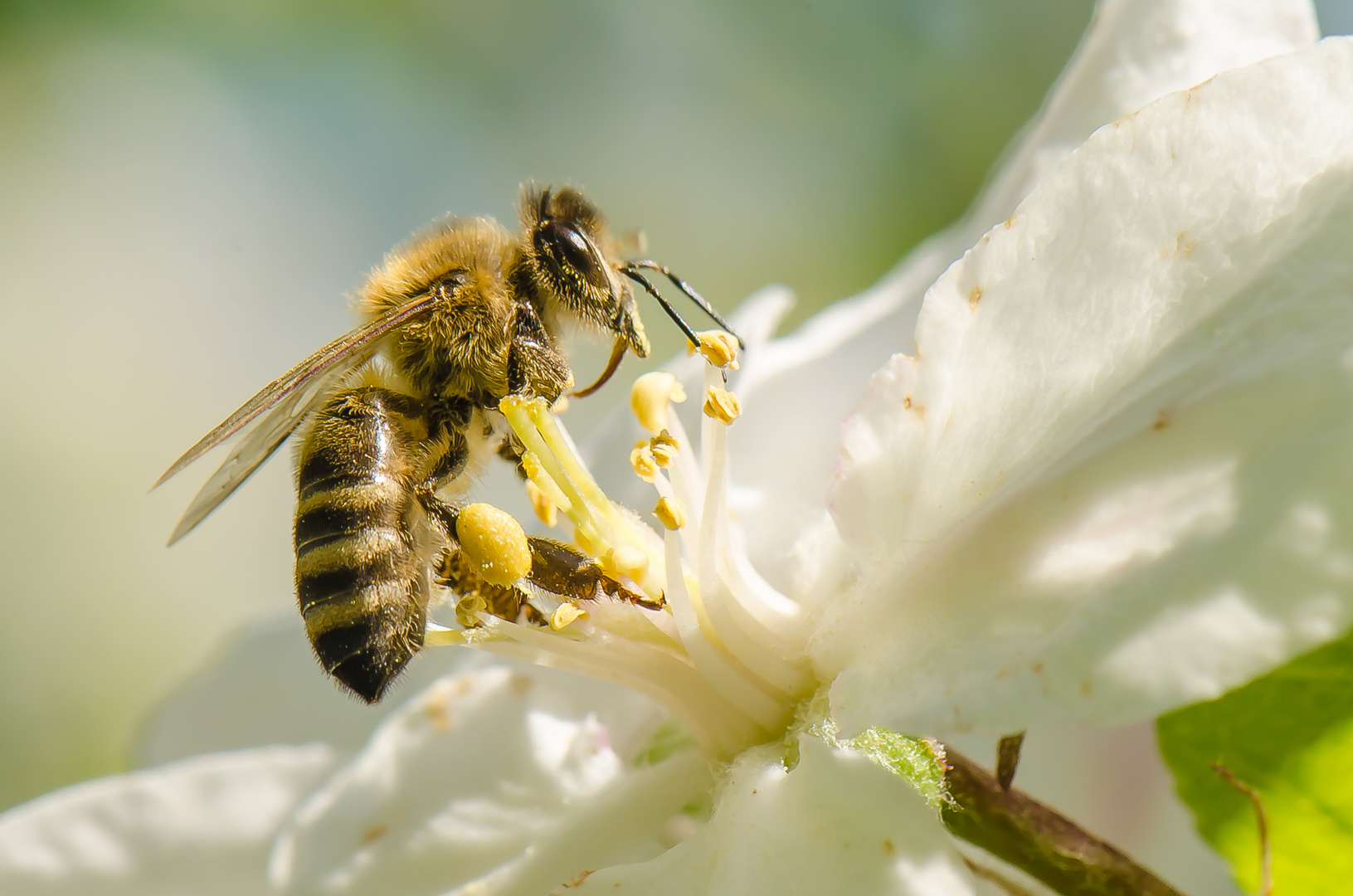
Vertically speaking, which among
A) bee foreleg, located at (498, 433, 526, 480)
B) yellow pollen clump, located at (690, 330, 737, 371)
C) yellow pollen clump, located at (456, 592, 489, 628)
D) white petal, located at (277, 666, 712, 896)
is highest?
bee foreleg, located at (498, 433, 526, 480)

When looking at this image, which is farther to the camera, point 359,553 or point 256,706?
point 256,706

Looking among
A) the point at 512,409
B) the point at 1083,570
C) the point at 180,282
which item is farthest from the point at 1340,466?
the point at 180,282

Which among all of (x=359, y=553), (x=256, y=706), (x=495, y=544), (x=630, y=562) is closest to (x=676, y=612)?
(x=630, y=562)

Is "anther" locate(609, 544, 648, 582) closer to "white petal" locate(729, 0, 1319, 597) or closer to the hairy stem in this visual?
"white petal" locate(729, 0, 1319, 597)

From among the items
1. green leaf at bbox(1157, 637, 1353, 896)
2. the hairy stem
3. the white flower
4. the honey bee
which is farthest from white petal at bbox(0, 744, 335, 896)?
green leaf at bbox(1157, 637, 1353, 896)

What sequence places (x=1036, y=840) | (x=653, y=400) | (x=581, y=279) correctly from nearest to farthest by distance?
(x=1036, y=840)
(x=653, y=400)
(x=581, y=279)

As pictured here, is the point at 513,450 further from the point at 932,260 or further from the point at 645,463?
the point at 932,260

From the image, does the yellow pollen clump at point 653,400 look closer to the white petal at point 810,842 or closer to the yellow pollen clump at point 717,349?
the yellow pollen clump at point 717,349
